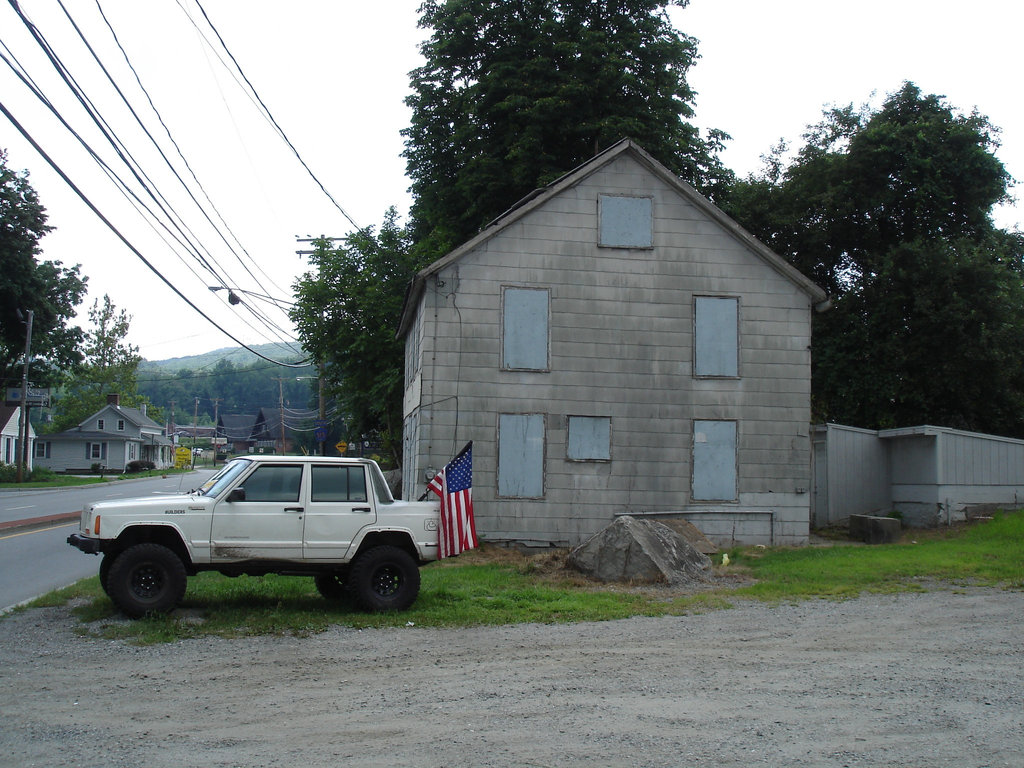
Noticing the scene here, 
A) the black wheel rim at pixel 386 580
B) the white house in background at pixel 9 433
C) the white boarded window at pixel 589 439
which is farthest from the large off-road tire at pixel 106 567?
the white house in background at pixel 9 433

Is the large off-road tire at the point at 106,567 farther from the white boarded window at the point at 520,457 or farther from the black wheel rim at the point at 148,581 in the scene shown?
the white boarded window at the point at 520,457

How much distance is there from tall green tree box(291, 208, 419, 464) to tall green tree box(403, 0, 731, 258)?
2233 mm

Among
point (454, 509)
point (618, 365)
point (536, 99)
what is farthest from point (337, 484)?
point (536, 99)

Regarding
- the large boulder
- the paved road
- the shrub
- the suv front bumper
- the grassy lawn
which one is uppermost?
the suv front bumper

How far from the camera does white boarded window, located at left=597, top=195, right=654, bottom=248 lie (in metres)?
18.9

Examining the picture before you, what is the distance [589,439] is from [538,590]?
6153mm

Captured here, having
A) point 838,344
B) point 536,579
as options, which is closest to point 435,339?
point 536,579

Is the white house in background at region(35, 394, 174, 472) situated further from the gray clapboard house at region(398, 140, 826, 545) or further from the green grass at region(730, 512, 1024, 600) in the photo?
the green grass at region(730, 512, 1024, 600)

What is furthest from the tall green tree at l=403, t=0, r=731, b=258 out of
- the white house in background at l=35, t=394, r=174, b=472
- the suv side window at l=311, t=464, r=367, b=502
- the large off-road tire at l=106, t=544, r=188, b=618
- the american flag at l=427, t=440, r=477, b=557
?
the white house in background at l=35, t=394, r=174, b=472

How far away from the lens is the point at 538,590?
12.6 m

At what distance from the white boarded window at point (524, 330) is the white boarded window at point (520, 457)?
107 centimetres

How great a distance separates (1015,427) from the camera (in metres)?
27.1

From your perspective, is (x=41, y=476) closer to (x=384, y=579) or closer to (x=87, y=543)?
(x=87, y=543)

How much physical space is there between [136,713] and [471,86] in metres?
23.7
